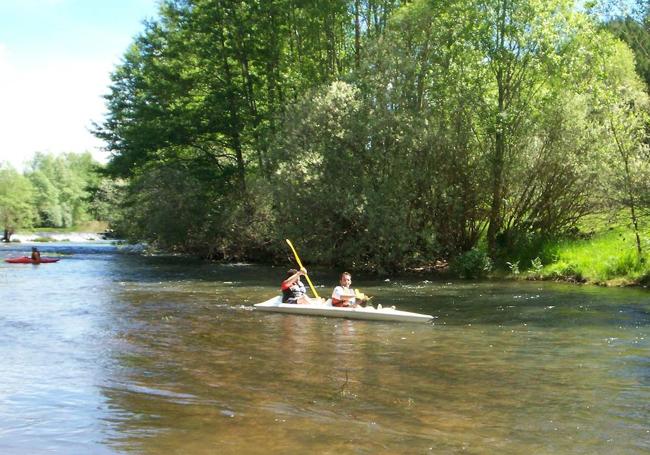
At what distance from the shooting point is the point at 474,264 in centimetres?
2431

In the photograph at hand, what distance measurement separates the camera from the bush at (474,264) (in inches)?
957

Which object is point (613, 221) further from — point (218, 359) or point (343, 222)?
point (218, 359)

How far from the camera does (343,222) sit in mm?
26547

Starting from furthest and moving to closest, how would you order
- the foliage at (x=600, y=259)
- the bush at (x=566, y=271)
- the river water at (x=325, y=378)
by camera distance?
the bush at (x=566, y=271), the foliage at (x=600, y=259), the river water at (x=325, y=378)

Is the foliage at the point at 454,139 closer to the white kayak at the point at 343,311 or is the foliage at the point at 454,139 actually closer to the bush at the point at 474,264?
the bush at the point at 474,264

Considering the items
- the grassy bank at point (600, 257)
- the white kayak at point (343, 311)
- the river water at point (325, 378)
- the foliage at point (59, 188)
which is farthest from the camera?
the foliage at point (59, 188)

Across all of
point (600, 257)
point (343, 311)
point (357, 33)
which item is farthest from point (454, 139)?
point (343, 311)

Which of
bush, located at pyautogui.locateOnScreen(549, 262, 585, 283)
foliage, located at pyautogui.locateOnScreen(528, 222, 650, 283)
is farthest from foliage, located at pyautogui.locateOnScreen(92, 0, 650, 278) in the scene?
bush, located at pyautogui.locateOnScreen(549, 262, 585, 283)

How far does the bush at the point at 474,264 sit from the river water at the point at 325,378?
586 centimetres

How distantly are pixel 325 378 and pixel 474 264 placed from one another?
619 inches

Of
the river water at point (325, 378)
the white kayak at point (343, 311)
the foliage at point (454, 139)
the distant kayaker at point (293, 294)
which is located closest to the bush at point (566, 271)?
the foliage at point (454, 139)

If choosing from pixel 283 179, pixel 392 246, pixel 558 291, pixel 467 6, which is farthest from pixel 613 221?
pixel 283 179

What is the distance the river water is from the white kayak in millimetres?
332

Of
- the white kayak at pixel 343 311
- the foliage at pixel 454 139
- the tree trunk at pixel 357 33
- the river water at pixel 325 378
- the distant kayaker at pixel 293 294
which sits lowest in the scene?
the river water at pixel 325 378
